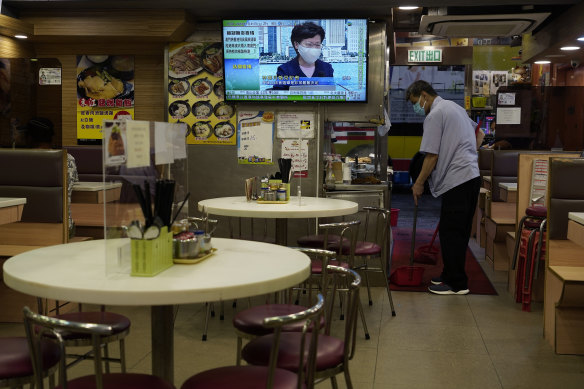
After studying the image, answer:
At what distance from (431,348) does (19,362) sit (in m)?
2.86

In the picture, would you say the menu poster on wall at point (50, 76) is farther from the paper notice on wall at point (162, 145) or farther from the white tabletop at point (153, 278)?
the paper notice on wall at point (162, 145)

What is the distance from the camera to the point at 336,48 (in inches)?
255

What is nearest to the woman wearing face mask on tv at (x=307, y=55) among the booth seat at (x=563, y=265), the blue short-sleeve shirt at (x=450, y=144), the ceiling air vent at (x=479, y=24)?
the blue short-sleeve shirt at (x=450, y=144)

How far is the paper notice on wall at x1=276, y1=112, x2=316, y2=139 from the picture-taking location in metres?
6.70

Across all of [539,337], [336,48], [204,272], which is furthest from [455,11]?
[204,272]

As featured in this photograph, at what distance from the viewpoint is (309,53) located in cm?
650

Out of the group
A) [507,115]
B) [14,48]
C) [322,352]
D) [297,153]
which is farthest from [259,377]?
[507,115]

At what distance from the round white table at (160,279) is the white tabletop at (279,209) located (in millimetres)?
1571

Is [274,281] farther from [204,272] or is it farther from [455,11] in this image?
[455,11]

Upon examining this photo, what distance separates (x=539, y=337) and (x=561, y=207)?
940 millimetres

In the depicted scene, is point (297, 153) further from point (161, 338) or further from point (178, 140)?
point (161, 338)

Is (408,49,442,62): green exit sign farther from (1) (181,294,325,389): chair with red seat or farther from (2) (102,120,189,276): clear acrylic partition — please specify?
(1) (181,294,325,389): chair with red seat

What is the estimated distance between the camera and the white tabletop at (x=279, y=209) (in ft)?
15.1

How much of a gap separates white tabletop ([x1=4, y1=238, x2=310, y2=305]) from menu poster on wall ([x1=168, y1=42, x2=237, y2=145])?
4.03 metres
